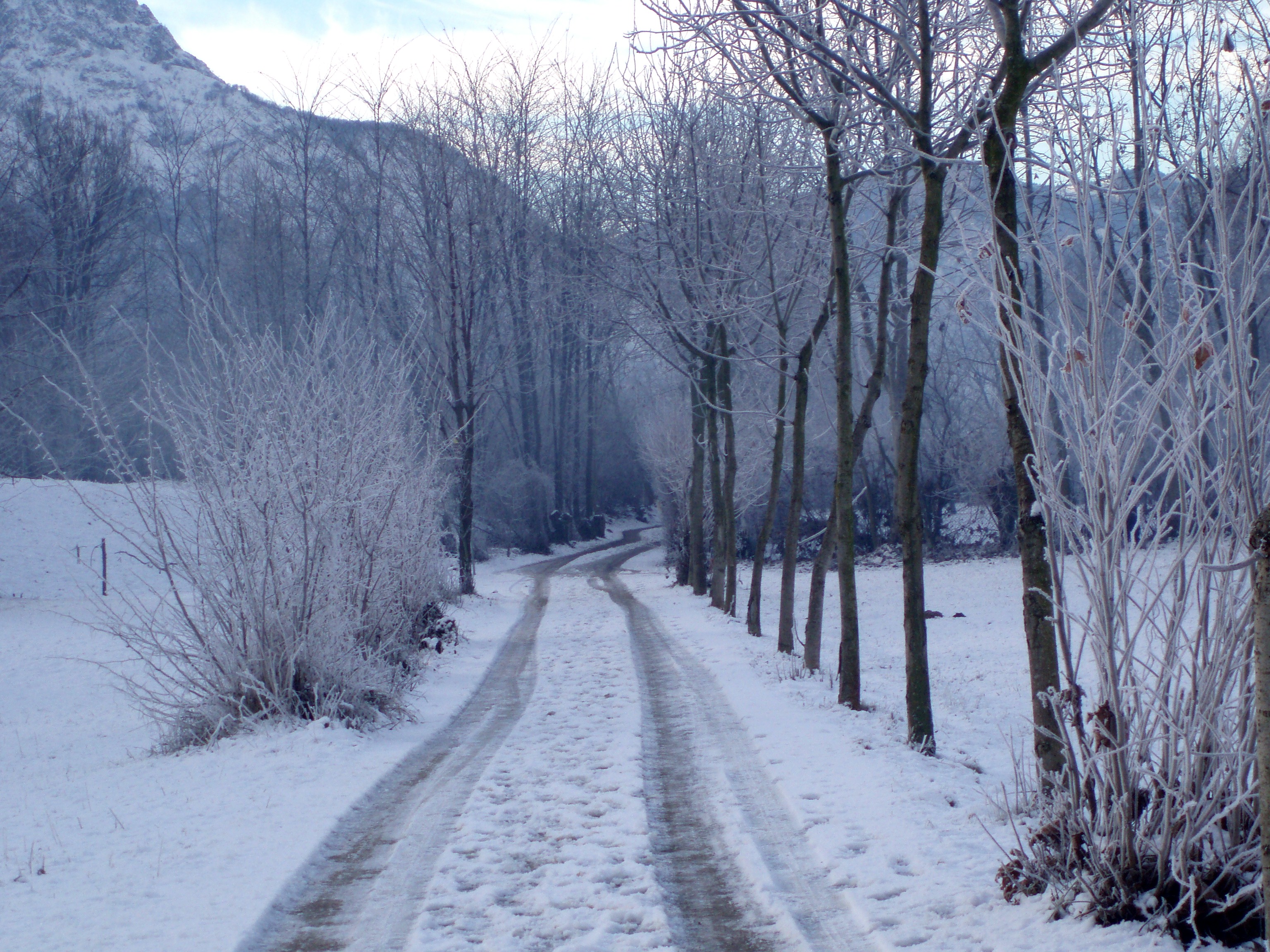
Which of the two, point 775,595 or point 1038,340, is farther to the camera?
point 775,595

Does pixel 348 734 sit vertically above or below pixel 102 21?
below

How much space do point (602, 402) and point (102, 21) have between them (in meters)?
64.5

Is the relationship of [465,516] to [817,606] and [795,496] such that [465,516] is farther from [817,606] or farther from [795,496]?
[817,606]

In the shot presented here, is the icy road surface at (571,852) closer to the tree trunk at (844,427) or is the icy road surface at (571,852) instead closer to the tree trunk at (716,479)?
the tree trunk at (844,427)

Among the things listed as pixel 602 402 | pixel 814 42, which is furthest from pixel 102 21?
pixel 814 42

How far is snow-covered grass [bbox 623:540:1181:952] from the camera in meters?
3.64

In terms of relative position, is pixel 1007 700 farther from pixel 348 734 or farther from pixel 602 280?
pixel 602 280

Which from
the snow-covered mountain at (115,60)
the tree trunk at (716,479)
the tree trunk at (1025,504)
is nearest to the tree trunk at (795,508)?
the tree trunk at (716,479)

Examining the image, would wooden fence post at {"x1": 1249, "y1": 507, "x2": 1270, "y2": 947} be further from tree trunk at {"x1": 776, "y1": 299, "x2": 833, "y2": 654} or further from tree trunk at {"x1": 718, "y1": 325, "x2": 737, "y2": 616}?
tree trunk at {"x1": 718, "y1": 325, "x2": 737, "y2": 616}

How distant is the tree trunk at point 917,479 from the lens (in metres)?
6.64

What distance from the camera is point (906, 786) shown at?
5.74 m

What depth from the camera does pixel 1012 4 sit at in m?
4.96

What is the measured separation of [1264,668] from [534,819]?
4.07 m

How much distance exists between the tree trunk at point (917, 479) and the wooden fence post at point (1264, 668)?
4428 mm
